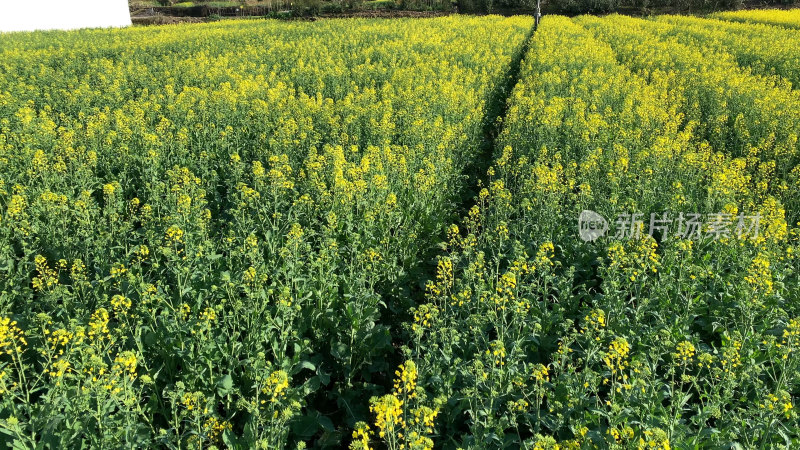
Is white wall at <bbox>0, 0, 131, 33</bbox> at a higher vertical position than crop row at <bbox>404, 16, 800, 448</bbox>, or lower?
higher

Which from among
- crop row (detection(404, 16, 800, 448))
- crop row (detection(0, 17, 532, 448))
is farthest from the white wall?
crop row (detection(404, 16, 800, 448))

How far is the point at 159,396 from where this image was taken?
389cm

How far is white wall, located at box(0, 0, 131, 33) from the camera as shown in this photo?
32188mm

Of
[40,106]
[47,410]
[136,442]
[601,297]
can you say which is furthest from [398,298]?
[40,106]

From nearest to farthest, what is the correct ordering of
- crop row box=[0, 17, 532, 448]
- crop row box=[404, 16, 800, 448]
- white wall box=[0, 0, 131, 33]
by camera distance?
crop row box=[404, 16, 800, 448] → crop row box=[0, 17, 532, 448] → white wall box=[0, 0, 131, 33]

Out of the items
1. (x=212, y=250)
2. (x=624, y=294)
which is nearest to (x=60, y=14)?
(x=212, y=250)

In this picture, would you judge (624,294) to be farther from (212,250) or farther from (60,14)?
(60,14)

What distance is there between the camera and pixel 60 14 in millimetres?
35031

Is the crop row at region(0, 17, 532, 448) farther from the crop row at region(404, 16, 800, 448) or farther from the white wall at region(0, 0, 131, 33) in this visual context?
the white wall at region(0, 0, 131, 33)

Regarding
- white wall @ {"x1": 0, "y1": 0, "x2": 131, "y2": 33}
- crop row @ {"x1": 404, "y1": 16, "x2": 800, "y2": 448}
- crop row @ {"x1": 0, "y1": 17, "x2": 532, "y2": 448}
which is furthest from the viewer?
white wall @ {"x1": 0, "y1": 0, "x2": 131, "y2": 33}

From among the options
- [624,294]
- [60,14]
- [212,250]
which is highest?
[60,14]

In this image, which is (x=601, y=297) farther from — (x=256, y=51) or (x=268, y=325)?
(x=256, y=51)

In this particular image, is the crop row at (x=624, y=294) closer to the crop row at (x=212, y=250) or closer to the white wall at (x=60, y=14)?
the crop row at (x=212, y=250)

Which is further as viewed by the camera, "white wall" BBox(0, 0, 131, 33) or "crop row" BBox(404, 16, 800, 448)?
"white wall" BBox(0, 0, 131, 33)
